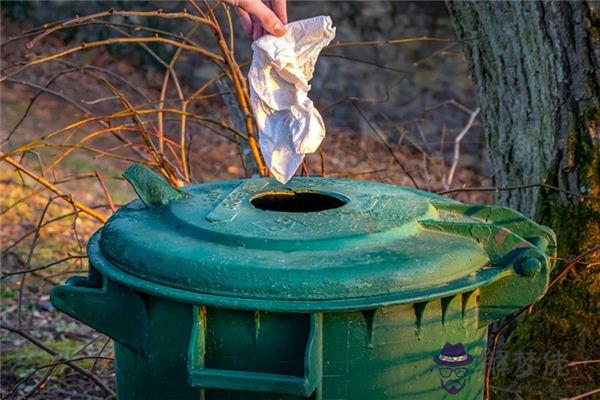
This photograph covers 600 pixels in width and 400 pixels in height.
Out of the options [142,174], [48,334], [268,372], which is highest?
[142,174]

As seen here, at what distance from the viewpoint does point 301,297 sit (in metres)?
1.87

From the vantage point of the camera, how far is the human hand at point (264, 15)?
2.30 m

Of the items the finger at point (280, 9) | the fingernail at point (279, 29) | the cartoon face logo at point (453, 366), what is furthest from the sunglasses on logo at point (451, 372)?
the finger at point (280, 9)

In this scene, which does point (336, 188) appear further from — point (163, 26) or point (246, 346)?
point (163, 26)

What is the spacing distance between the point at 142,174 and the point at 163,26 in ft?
24.3

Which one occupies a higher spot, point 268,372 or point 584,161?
point 584,161

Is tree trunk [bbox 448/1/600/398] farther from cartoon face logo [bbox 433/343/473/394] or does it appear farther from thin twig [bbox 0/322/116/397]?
thin twig [bbox 0/322/116/397]

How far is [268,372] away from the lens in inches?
76.1

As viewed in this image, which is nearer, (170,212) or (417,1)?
(170,212)

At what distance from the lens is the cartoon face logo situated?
2072 millimetres

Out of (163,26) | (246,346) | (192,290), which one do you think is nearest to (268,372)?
(246,346)

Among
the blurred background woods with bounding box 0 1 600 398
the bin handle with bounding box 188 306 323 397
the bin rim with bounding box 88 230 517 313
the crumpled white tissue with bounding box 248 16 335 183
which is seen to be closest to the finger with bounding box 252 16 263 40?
the crumpled white tissue with bounding box 248 16 335 183

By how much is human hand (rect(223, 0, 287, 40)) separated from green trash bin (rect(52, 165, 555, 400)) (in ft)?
1.56

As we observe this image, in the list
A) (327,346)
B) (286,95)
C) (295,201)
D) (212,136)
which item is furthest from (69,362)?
(212,136)
